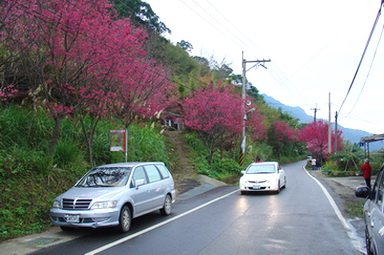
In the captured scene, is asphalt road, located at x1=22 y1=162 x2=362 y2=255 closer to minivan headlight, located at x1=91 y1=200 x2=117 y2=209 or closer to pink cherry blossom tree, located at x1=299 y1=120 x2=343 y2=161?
minivan headlight, located at x1=91 y1=200 x2=117 y2=209

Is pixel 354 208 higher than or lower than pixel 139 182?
lower

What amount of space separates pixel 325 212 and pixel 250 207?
7.97 ft

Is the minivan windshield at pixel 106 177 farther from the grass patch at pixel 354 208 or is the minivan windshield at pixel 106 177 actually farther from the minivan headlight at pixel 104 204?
the grass patch at pixel 354 208

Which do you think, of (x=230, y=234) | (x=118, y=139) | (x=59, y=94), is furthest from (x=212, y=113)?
(x=230, y=234)

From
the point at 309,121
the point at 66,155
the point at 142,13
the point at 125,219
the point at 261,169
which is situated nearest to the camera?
the point at 125,219

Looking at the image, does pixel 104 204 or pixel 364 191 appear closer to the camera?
pixel 364 191

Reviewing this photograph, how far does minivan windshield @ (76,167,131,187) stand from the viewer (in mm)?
10406

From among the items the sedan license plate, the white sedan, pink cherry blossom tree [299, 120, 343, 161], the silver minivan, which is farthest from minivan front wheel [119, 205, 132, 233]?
pink cherry blossom tree [299, 120, 343, 161]

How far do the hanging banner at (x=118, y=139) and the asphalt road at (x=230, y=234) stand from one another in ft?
10.6

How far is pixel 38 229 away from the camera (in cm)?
998

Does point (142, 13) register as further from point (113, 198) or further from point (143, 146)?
point (113, 198)

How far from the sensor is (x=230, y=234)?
30.0 feet

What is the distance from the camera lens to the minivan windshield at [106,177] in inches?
410

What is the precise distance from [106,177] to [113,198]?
1439 mm
